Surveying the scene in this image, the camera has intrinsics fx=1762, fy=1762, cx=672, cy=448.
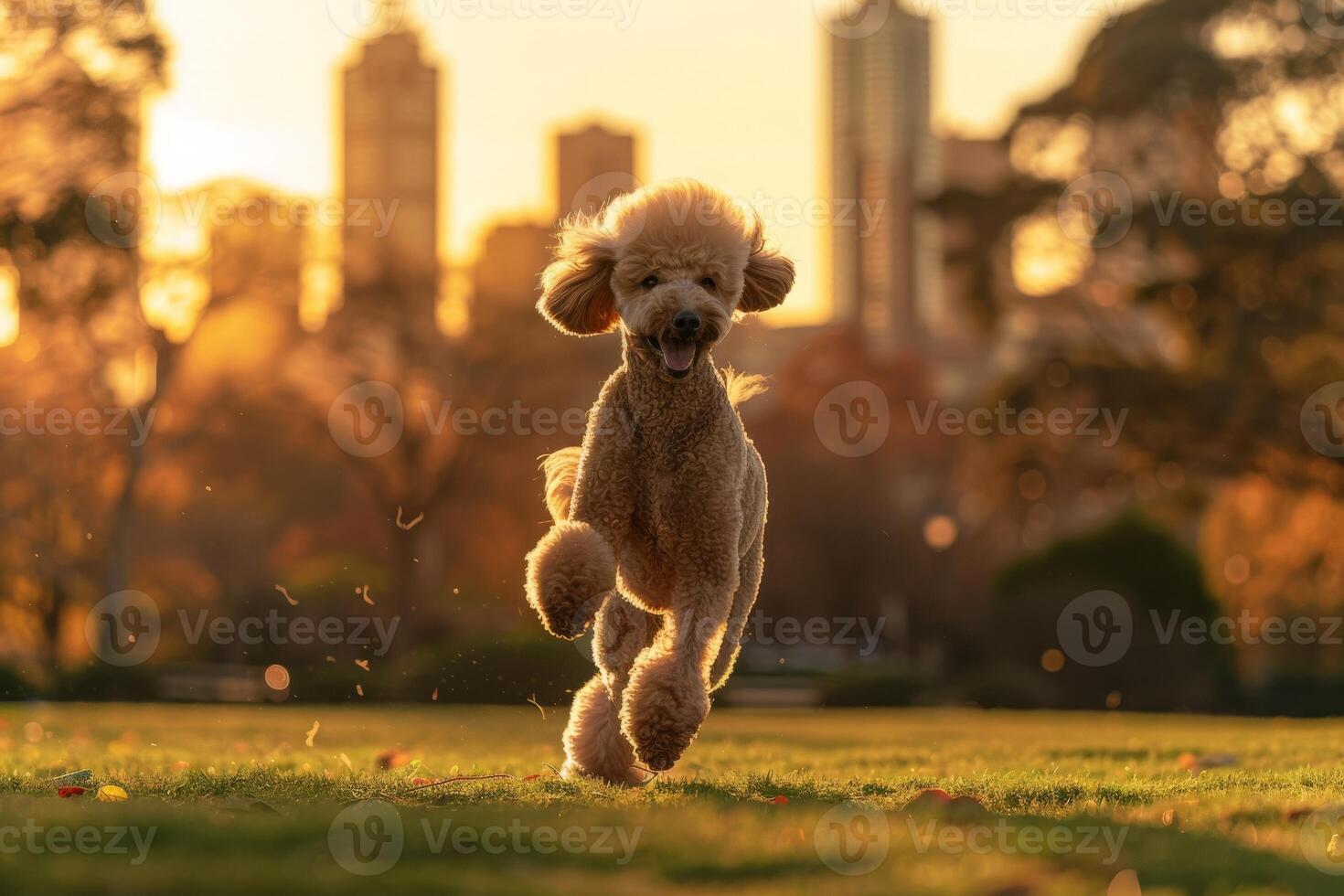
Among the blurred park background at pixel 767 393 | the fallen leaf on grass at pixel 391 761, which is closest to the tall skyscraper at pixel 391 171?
the blurred park background at pixel 767 393

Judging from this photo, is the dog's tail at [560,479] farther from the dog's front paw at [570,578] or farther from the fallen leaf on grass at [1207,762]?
the fallen leaf on grass at [1207,762]

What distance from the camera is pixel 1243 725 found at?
15.5 meters

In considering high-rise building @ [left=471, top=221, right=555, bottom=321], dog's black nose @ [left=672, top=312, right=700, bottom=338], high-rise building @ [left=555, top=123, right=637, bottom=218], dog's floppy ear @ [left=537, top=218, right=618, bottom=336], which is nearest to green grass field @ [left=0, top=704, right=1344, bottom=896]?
dog's black nose @ [left=672, top=312, right=700, bottom=338]

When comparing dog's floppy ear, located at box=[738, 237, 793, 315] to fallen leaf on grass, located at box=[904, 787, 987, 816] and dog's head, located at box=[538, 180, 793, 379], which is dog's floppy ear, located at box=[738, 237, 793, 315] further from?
fallen leaf on grass, located at box=[904, 787, 987, 816]

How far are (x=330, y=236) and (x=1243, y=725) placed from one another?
91.2 feet

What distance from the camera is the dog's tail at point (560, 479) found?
8289 millimetres

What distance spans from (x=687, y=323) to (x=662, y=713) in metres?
1.55

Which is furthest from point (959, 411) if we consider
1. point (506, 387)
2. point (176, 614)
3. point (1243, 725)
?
point (1243, 725)

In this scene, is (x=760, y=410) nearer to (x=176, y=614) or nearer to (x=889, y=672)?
(x=176, y=614)

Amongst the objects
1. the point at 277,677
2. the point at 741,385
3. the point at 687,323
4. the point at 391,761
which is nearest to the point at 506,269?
the point at 277,677

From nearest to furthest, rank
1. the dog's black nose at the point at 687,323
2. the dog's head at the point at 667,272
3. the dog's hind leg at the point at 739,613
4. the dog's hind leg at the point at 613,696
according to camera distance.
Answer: the dog's black nose at the point at 687,323, the dog's head at the point at 667,272, the dog's hind leg at the point at 613,696, the dog's hind leg at the point at 739,613

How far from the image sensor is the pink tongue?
23.5 feet

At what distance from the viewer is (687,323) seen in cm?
704

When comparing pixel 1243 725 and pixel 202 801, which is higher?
pixel 202 801
